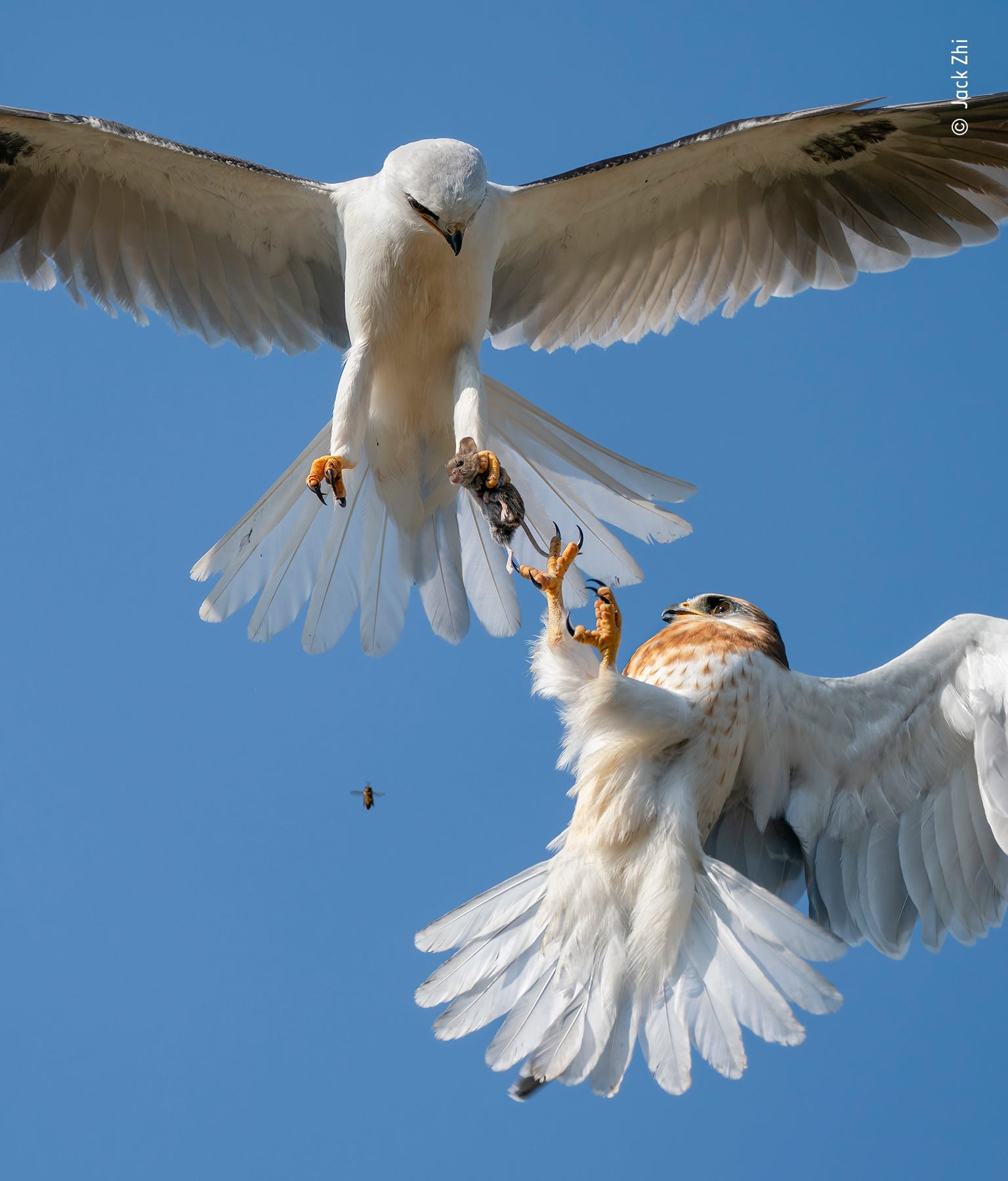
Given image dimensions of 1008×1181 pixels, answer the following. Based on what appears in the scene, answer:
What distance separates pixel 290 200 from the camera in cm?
632

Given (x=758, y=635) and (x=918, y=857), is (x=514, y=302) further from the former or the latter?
(x=918, y=857)

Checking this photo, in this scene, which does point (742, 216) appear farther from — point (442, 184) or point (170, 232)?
point (170, 232)

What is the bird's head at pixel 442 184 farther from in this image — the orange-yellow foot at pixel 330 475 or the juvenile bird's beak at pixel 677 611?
the juvenile bird's beak at pixel 677 611

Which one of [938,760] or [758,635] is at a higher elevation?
[758,635]

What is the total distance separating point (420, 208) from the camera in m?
5.63

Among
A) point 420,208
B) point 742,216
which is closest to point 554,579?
point 420,208

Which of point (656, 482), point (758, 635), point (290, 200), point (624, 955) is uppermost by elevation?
point (290, 200)

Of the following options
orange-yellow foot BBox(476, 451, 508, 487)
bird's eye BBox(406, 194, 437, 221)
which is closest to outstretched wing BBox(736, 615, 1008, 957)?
orange-yellow foot BBox(476, 451, 508, 487)

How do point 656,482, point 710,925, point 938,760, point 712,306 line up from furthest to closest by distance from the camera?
1. point 712,306
2. point 656,482
3. point 938,760
4. point 710,925

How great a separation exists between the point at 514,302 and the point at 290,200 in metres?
0.99

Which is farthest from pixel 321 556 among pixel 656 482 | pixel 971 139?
pixel 971 139

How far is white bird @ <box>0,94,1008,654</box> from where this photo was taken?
20.1 ft

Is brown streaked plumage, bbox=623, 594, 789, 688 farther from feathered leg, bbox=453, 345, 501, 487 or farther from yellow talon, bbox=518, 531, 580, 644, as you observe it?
feathered leg, bbox=453, 345, 501, 487

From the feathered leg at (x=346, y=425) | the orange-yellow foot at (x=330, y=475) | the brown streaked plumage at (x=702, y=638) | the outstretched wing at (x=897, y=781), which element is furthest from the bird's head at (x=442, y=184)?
the outstretched wing at (x=897, y=781)
